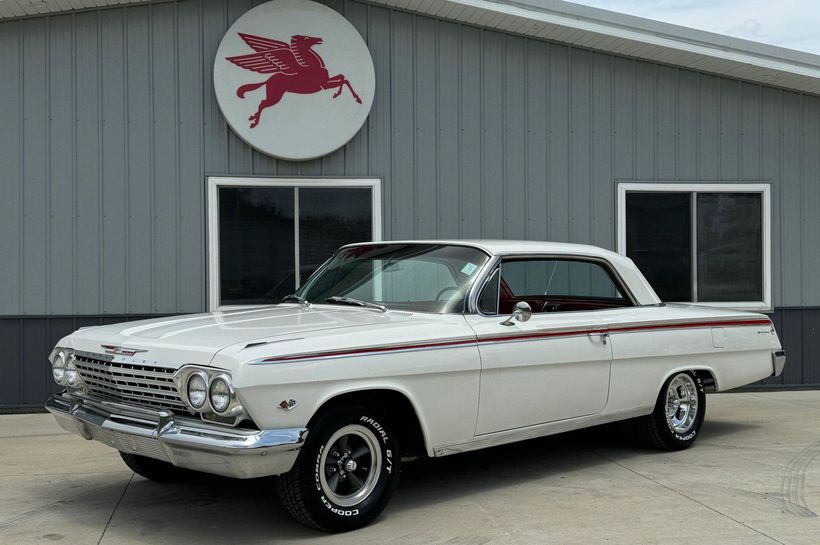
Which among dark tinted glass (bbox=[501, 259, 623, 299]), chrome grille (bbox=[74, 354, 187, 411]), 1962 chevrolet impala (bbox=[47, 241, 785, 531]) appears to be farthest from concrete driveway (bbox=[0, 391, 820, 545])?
→ dark tinted glass (bbox=[501, 259, 623, 299])

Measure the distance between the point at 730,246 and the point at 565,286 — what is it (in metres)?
4.25

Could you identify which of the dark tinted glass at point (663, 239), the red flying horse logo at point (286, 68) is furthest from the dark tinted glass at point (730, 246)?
the red flying horse logo at point (286, 68)

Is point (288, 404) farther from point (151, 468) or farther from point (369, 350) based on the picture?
point (151, 468)

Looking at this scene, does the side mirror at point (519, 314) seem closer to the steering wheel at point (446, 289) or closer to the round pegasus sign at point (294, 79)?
the steering wheel at point (446, 289)

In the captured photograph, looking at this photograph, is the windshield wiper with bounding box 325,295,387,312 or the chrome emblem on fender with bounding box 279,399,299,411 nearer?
the chrome emblem on fender with bounding box 279,399,299,411

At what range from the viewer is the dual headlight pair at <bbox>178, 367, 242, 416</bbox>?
4.35m

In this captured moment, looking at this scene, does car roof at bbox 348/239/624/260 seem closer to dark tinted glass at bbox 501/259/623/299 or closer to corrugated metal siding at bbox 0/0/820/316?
dark tinted glass at bbox 501/259/623/299

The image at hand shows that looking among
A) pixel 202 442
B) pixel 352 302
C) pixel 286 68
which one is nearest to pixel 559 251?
pixel 352 302

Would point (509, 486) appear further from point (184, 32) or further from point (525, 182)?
point (184, 32)

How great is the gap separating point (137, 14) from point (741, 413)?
731 centimetres

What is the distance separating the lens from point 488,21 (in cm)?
961

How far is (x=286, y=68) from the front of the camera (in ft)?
30.2

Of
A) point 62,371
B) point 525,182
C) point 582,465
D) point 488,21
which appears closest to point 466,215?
point 525,182

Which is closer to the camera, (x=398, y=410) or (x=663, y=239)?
(x=398, y=410)
